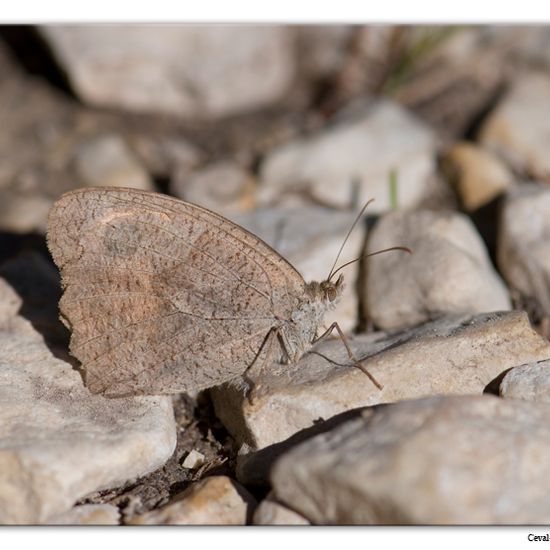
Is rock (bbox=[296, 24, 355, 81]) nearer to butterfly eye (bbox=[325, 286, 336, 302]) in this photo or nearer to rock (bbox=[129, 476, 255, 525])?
butterfly eye (bbox=[325, 286, 336, 302])

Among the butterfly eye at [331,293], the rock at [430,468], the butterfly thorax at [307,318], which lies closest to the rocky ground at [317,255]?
the rock at [430,468]

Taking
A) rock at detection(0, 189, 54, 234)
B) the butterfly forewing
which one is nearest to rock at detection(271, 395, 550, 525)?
the butterfly forewing

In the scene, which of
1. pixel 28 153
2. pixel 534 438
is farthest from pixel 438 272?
pixel 28 153

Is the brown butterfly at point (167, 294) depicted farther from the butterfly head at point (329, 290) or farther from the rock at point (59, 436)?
the rock at point (59, 436)

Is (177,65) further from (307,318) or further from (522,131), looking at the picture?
(307,318)

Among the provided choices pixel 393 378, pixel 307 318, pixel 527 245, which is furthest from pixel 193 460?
pixel 527 245

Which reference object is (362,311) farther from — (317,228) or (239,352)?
(239,352)

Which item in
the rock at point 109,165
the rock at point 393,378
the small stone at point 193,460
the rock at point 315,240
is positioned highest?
the rock at point 109,165
